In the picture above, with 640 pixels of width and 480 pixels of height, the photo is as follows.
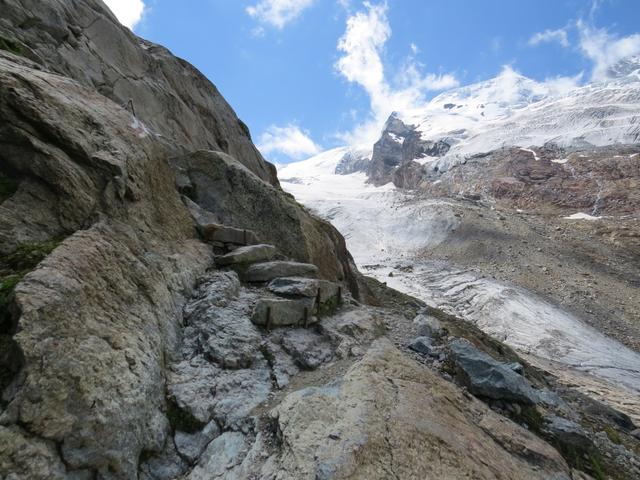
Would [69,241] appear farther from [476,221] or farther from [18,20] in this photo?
[476,221]

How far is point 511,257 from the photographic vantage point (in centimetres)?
4625

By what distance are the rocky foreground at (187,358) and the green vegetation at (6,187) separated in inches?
0.7

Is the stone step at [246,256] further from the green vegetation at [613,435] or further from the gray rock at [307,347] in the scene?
the green vegetation at [613,435]

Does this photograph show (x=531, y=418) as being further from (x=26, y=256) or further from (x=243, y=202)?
(x=243, y=202)

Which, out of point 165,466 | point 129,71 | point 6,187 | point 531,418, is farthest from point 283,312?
point 129,71

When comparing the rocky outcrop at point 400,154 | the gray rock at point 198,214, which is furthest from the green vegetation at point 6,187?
the rocky outcrop at point 400,154

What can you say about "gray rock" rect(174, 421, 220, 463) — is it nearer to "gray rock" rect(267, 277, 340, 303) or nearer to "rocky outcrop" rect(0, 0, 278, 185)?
"gray rock" rect(267, 277, 340, 303)

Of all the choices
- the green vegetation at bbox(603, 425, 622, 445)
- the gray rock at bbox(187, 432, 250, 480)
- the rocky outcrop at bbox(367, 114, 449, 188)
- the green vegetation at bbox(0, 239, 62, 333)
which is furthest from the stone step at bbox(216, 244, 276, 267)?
the rocky outcrop at bbox(367, 114, 449, 188)

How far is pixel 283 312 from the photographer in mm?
6934

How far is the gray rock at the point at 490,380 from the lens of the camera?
622cm

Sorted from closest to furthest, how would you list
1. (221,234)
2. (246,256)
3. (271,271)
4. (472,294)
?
1. (271,271)
2. (246,256)
3. (221,234)
4. (472,294)

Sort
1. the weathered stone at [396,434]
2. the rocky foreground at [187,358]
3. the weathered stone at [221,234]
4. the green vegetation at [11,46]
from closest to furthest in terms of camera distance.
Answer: the rocky foreground at [187,358] → the weathered stone at [396,434] → the green vegetation at [11,46] → the weathered stone at [221,234]

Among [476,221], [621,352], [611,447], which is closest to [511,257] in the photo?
[476,221]

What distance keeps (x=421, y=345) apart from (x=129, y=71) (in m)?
16.3
